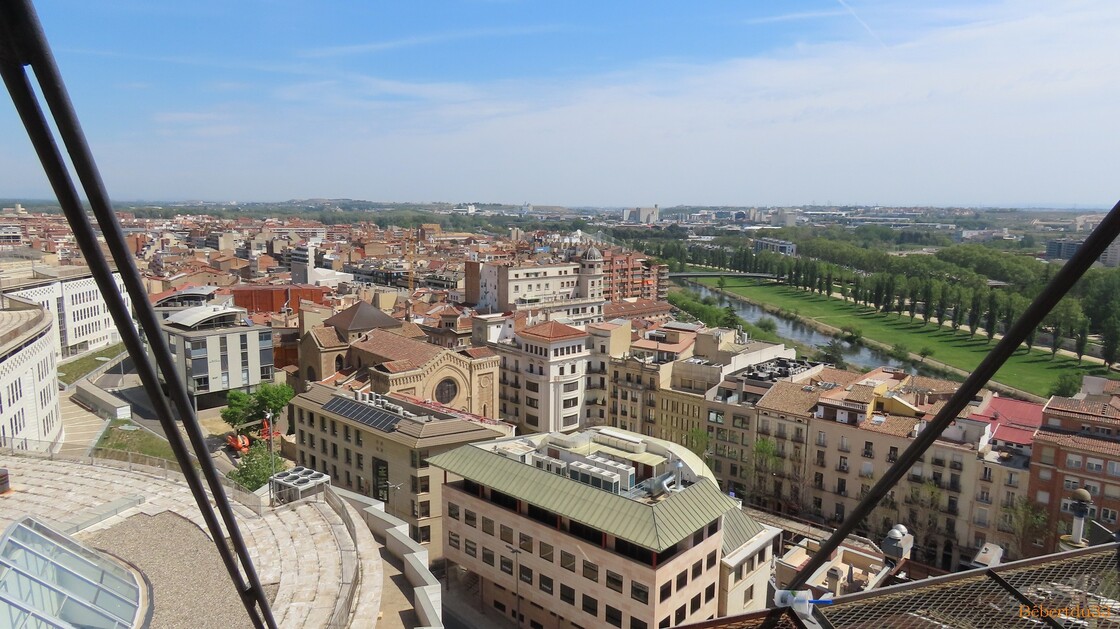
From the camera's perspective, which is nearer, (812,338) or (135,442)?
(135,442)

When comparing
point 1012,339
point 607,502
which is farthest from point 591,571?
point 1012,339

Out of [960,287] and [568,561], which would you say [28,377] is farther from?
[960,287]

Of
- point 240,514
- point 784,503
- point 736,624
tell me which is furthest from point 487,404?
point 736,624

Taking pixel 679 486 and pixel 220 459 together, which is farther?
pixel 220 459

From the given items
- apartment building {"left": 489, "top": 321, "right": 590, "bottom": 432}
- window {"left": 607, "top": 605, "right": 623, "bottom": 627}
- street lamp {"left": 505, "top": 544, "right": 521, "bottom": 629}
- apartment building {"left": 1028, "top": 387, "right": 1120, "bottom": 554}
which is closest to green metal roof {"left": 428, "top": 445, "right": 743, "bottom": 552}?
street lamp {"left": 505, "top": 544, "right": 521, "bottom": 629}

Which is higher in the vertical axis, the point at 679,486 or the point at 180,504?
the point at 180,504

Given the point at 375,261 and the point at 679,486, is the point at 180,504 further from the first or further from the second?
the point at 375,261

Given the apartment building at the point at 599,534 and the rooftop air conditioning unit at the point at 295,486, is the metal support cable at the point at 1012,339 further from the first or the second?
the rooftop air conditioning unit at the point at 295,486
